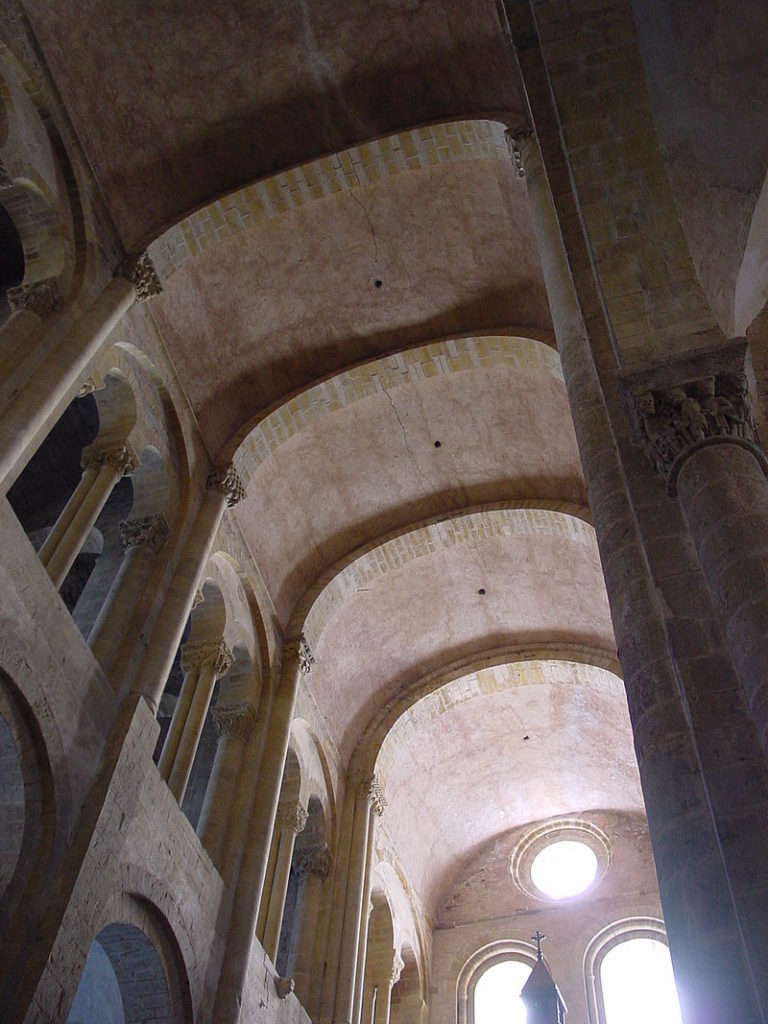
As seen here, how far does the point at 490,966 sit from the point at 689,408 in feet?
42.2

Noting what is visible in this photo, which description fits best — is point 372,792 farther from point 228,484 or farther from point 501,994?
point 228,484

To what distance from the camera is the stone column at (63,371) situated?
707cm

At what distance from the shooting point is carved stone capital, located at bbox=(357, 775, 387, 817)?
12.9m

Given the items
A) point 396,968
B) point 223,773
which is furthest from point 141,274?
point 396,968

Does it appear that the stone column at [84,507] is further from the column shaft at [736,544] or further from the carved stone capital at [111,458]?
the column shaft at [736,544]

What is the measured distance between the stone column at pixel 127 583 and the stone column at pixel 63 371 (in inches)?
66.5

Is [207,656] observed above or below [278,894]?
above

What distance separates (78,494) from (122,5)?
15.0ft

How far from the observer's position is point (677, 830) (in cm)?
357

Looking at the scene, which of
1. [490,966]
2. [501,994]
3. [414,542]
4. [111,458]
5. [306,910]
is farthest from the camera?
[490,966]

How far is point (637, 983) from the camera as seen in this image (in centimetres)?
1401

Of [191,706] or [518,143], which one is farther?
A: [191,706]

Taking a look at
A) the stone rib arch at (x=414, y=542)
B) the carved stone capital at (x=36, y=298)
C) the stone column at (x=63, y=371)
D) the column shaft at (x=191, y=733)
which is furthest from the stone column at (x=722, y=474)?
the stone rib arch at (x=414, y=542)

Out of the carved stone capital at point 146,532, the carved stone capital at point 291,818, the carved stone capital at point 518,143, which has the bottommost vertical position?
the carved stone capital at point 291,818
